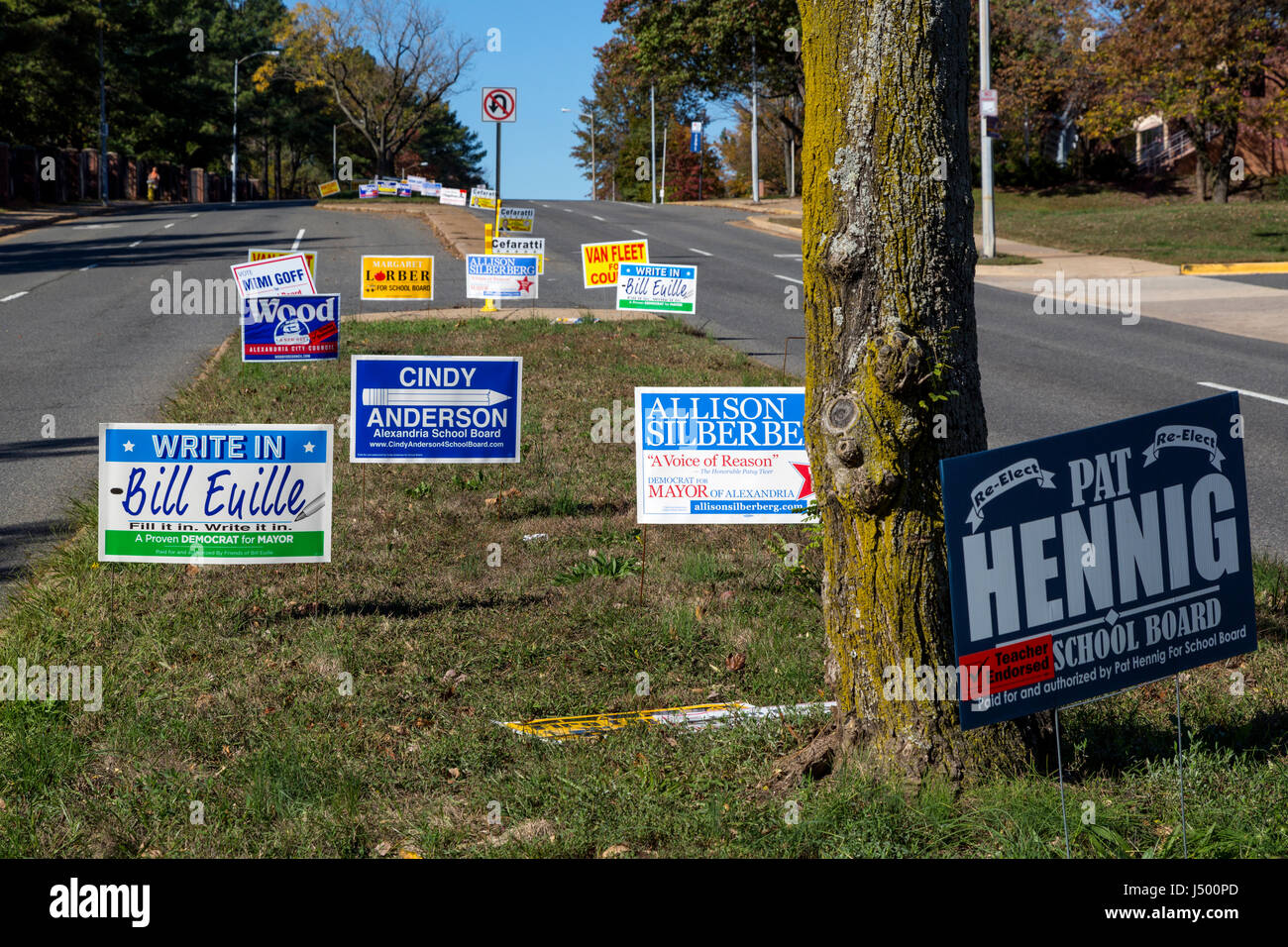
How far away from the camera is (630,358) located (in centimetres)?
1306

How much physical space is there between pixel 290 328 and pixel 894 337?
9426 millimetres

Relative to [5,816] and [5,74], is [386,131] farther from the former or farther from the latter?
[5,816]

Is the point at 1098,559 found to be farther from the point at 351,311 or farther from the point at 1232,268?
the point at 1232,268

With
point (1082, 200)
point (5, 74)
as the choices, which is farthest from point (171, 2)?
point (1082, 200)

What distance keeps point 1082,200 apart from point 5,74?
42492 mm

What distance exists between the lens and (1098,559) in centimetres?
378

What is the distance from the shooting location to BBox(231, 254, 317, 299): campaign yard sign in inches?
487

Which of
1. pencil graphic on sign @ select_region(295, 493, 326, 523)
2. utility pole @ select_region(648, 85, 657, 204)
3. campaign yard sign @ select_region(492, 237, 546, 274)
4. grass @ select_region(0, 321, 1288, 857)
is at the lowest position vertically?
grass @ select_region(0, 321, 1288, 857)

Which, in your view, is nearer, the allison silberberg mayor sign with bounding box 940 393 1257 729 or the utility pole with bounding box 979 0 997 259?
the allison silberberg mayor sign with bounding box 940 393 1257 729

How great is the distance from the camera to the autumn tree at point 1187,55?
31031 millimetres

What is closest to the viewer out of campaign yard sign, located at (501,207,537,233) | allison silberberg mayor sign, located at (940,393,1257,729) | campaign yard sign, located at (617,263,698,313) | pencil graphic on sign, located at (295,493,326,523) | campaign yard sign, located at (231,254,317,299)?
allison silberberg mayor sign, located at (940,393,1257,729)

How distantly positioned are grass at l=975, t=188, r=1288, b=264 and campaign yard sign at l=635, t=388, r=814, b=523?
22.4 m

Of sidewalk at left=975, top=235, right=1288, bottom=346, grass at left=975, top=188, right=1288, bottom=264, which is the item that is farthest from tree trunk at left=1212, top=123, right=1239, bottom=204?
sidewalk at left=975, top=235, right=1288, bottom=346

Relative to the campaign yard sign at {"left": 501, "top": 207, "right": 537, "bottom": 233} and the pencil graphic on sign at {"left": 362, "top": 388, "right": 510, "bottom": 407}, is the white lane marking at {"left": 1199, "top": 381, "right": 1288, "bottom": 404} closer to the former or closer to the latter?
the pencil graphic on sign at {"left": 362, "top": 388, "right": 510, "bottom": 407}
